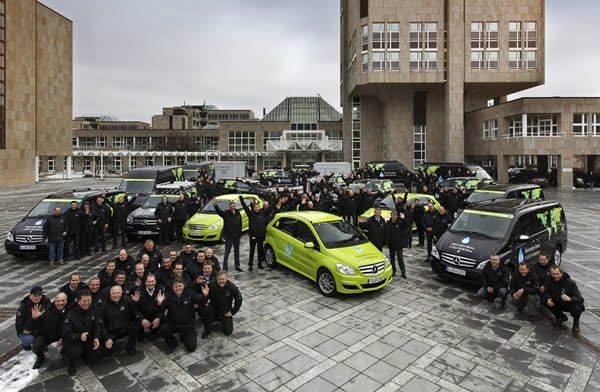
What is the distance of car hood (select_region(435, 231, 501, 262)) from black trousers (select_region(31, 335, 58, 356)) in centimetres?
757

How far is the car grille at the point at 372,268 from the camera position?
26.1 feet

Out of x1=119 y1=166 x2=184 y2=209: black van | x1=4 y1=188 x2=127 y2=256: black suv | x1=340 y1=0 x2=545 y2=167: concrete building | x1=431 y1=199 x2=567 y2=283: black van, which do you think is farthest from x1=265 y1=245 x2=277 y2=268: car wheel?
x1=340 y1=0 x2=545 y2=167: concrete building

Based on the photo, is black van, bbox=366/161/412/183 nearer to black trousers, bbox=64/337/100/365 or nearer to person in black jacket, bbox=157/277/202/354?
person in black jacket, bbox=157/277/202/354

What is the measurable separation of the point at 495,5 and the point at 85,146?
69.1 m

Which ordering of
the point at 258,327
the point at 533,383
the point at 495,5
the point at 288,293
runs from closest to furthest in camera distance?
the point at 533,383, the point at 258,327, the point at 288,293, the point at 495,5

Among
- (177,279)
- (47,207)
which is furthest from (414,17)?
(177,279)

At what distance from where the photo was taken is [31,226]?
1098cm

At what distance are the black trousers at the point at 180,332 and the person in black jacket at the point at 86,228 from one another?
668 cm

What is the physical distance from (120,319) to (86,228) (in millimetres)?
6650

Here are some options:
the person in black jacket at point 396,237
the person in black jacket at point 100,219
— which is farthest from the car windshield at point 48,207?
the person in black jacket at point 396,237

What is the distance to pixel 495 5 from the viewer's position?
39.9 m

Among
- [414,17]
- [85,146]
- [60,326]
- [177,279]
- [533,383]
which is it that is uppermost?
[414,17]

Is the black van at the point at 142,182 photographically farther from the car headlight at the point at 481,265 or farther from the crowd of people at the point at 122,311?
the car headlight at the point at 481,265

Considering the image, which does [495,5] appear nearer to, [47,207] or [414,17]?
[414,17]
